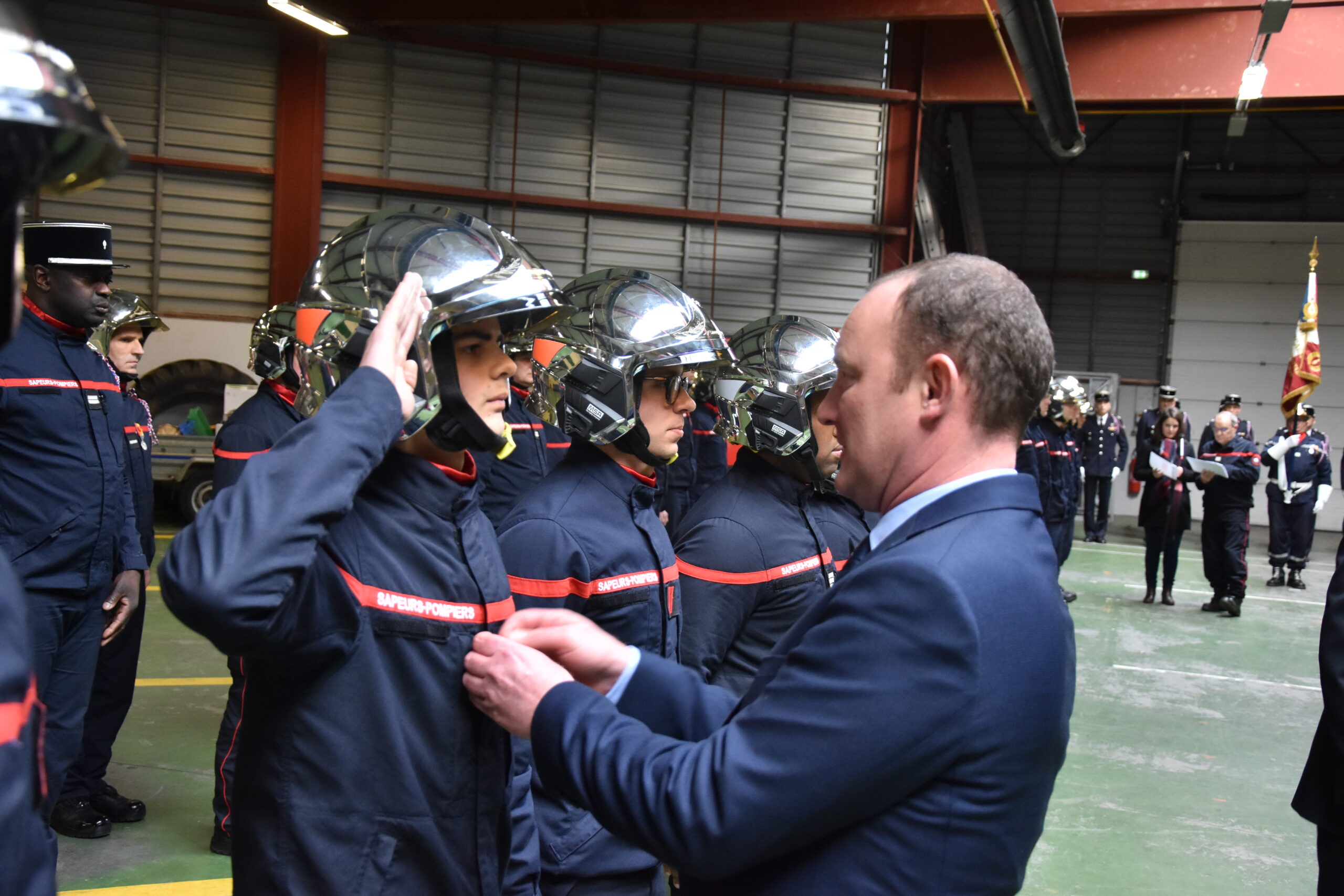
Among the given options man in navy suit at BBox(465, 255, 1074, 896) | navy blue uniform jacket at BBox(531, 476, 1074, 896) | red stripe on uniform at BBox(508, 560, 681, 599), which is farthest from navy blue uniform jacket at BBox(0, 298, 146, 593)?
navy blue uniform jacket at BBox(531, 476, 1074, 896)

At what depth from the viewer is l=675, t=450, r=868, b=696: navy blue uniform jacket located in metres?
3.15

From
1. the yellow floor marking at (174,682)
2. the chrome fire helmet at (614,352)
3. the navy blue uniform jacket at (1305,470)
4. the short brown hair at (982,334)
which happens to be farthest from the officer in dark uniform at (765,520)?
the navy blue uniform jacket at (1305,470)

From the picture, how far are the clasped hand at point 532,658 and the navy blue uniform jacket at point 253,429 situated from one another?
2684 mm

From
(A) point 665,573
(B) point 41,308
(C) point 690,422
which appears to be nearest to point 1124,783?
(A) point 665,573

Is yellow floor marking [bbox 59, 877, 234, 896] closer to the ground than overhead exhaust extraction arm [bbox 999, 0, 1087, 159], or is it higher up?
closer to the ground

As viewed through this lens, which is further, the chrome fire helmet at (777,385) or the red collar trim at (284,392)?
the red collar trim at (284,392)

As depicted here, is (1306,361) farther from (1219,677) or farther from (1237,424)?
(1219,677)

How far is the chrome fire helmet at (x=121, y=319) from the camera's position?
17.7ft

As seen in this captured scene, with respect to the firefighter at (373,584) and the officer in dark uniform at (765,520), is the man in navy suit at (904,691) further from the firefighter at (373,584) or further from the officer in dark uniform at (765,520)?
the officer in dark uniform at (765,520)

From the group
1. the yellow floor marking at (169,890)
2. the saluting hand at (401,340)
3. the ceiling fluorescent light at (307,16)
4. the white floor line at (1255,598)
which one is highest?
the ceiling fluorescent light at (307,16)

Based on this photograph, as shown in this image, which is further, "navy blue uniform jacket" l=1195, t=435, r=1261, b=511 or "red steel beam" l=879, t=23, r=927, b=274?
"red steel beam" l=879, t=23, r=927, b=274

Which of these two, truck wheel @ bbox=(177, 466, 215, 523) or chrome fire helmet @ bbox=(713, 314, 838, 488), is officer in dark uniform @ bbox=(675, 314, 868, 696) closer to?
chrome fire helmet @ bbox=(713, 314, 838, 488)

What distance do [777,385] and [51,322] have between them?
2.69m

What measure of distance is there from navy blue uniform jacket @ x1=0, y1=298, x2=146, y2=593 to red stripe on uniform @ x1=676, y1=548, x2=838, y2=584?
2177 millimetres
